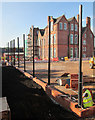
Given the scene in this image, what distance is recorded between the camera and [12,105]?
5.15 metres

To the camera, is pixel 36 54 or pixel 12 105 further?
pixel 36 54

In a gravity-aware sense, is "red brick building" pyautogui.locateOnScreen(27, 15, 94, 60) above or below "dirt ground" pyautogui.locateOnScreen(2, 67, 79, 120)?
above

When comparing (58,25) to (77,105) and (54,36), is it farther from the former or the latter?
(77,105)

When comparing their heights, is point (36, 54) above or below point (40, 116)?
above

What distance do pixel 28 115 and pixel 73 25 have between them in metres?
35.3

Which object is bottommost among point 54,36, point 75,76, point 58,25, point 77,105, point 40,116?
point 40,116

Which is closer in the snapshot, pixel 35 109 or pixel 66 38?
pixel 35 109

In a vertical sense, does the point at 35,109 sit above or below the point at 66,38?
below

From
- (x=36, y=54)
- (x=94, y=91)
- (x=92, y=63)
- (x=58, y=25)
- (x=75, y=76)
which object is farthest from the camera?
(x=36, y=54)

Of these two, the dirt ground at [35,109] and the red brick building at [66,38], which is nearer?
the dirt ground at [35,109]

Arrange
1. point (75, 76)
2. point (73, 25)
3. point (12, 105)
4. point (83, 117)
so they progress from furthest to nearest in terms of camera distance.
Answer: point (73, 25)
point (75, 76)
point (12, 105)
point (83, 117)

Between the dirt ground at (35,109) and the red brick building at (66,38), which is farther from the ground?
the red brick building at (66,38)

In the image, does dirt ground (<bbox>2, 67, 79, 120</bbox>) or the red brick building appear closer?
dirt ground (<bbox>2, 67, 79, 120</bbox>)

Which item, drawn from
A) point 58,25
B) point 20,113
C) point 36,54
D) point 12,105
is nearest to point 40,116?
point 20,113
